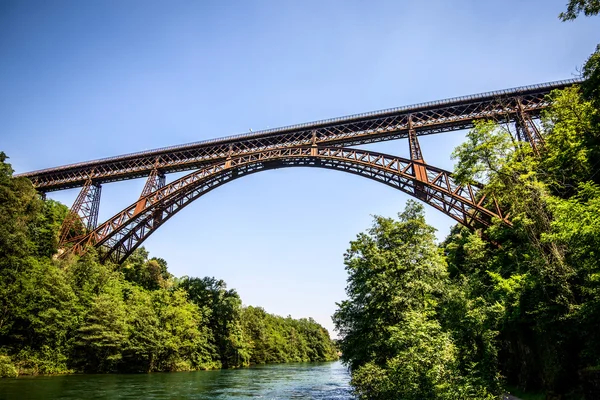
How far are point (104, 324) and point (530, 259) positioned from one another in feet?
103

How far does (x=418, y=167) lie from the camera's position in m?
25.7

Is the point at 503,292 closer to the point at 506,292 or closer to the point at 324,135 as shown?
the point at 506,292

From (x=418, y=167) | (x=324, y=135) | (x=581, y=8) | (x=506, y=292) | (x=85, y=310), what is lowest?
(x=506, y=292)

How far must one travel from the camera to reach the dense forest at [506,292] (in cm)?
949

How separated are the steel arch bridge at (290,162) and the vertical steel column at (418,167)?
73 mm

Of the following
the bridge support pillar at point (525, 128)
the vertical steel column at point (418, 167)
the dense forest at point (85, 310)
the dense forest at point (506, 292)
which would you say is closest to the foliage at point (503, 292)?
the dense forest at point (506, 292)

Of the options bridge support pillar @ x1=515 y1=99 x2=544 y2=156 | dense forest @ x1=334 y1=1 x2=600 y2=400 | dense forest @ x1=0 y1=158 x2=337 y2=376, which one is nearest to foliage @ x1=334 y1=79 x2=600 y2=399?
dense forest @ x1=334 y1=1 x2=600 y2=400

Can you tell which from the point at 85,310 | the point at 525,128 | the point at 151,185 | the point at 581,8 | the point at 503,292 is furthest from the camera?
the point at 151,185

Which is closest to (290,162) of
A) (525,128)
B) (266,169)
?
(266,169)

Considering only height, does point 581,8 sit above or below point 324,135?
below

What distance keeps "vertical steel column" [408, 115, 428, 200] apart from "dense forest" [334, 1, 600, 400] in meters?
7.20

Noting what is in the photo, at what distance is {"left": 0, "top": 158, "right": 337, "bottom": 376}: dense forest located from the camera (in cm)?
2508

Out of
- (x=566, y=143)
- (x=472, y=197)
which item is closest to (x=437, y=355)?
(x=566, y=143)

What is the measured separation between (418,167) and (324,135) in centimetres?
965
